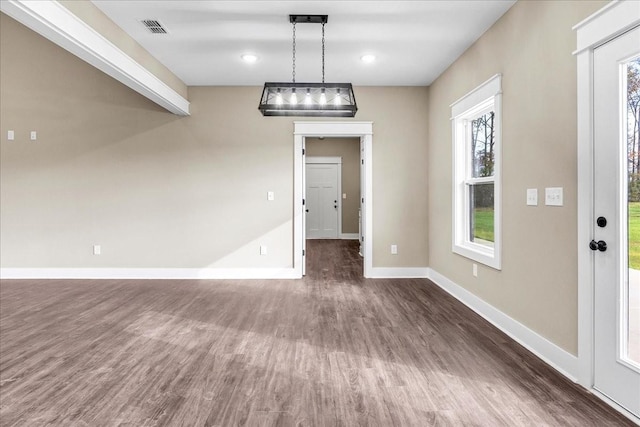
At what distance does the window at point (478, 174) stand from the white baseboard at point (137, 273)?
2.61m

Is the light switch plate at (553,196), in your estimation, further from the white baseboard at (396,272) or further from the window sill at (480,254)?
the white baseboard at (396,272)

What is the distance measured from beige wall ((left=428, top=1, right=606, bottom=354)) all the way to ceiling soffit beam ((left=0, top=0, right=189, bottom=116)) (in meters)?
3.41

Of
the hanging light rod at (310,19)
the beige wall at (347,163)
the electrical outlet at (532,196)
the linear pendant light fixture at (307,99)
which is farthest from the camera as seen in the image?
the beige wall at (347,163)

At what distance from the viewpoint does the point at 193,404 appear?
1.84 m

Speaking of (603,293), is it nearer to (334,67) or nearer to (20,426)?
(20,426)

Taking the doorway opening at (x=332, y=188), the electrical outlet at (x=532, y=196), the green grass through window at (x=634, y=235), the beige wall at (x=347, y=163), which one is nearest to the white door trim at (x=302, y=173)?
the electrical outlet at (x=532, y=196)

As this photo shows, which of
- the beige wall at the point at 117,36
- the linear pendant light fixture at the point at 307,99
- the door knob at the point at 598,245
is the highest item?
the beige wall at the point at 117,36

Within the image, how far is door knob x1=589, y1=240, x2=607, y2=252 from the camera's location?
6.14ft

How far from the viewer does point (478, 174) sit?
11.9 ft

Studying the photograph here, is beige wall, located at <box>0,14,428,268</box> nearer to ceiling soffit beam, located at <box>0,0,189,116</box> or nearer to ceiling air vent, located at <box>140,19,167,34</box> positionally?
ceiling soffit beam, located at <box>0,0,189,116</box>

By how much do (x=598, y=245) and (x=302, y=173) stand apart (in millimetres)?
3558

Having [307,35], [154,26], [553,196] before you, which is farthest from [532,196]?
[154,26]

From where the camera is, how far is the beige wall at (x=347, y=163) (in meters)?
9.06

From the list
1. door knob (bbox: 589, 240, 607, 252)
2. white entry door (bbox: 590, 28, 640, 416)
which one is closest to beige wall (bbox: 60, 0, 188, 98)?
white entry door (bbox: 590, 28, 640, 416)
